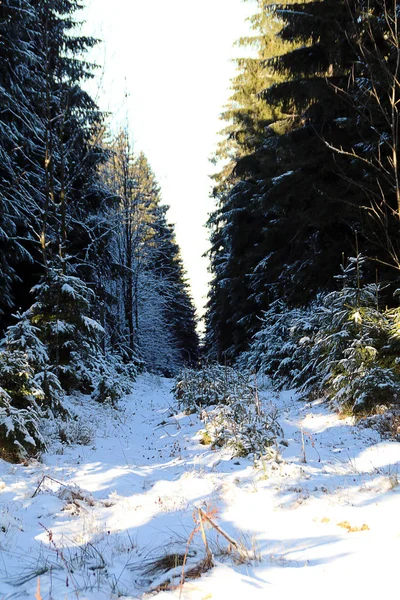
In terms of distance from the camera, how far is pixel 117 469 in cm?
505

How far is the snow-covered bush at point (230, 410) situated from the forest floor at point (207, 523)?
26cm

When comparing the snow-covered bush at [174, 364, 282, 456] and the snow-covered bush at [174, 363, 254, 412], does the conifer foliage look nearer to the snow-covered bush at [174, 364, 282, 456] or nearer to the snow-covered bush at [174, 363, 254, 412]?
the snow-covered bush at [174, 363, 254, 412]

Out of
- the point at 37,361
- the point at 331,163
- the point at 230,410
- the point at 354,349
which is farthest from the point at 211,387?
the point at 331,163

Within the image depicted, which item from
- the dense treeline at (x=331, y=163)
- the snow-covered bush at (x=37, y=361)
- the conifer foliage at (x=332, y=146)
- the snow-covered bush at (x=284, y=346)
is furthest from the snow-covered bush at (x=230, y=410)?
the conifer foliage at (x=332, y=146)

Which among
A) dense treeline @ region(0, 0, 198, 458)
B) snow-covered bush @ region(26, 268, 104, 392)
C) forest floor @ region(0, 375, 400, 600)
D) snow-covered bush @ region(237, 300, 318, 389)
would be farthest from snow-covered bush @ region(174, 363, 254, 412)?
snow-covered bush @ region(26, 268, 104, 392)

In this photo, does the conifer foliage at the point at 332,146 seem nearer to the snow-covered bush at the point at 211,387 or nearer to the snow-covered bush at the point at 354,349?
the snow-covered bush at the point at 354,349

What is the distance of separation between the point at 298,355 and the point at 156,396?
658cm

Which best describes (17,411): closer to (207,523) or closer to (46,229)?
(207,523)

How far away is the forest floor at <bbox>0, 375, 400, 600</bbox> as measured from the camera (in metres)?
2.11

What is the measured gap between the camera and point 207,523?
10.1ft

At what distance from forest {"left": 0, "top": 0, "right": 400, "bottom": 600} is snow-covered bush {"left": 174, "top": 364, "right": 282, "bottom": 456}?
52mm

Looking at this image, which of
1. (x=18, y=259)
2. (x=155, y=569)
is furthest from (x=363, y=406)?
(x=18, y=259)

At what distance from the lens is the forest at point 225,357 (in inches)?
116

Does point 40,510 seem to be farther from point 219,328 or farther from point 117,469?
point 219,328
